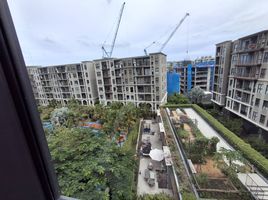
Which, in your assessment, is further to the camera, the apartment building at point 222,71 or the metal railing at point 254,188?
the apartment building at point 222,71

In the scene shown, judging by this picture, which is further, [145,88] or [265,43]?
[145,88]

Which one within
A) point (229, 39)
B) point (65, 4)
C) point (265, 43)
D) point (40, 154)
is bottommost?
point (40, 154)

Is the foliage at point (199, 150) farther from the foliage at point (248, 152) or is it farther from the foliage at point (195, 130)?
the foliage at point (248, 152)

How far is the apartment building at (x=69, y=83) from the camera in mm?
18781

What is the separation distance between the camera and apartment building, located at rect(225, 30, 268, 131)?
10.3 m

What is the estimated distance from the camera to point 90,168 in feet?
9.90

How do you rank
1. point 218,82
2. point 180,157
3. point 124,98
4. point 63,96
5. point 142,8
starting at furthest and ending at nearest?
point 63,96 < point 124,98 < point 218,82 < point 180,157 < point 142,8

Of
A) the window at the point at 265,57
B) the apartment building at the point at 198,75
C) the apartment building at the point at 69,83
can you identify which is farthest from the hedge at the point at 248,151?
the apartment building at the point at 198,75

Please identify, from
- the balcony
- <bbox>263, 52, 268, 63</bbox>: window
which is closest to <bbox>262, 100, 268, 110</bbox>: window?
<bbox>263, 52, 268, 63</bbox>: window

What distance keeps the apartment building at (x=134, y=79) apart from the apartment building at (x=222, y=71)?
6.24 meters

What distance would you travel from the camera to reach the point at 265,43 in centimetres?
1016

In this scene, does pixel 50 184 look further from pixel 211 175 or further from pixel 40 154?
pixel 211 175

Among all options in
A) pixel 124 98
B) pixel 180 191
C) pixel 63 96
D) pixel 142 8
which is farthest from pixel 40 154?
pixel 63 96

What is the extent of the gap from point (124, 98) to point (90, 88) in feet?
17.0
